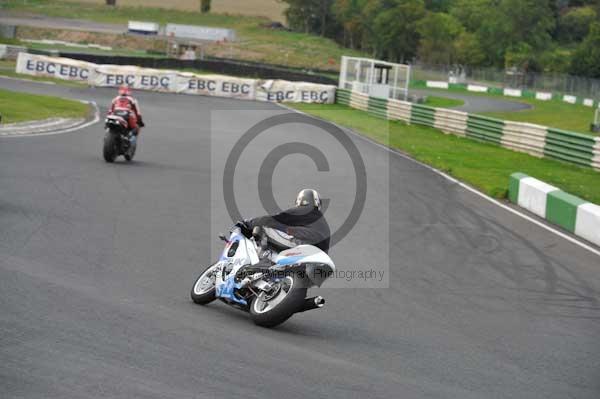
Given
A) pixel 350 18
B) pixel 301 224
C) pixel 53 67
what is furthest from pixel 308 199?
pixel 350 18

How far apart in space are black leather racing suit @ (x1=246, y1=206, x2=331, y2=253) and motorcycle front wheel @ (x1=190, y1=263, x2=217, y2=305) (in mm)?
873

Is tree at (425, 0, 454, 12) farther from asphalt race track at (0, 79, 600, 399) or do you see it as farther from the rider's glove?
the rider's glove

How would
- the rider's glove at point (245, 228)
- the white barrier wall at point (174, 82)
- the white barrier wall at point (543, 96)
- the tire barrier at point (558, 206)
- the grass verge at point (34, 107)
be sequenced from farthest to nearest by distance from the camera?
the white barrier wall at point (543, 96), the white barrier wall at point (174, 82), the grass verge at point (34, 107), the tire barrier at point (558, 206), the rider's glove at point (245, 228)

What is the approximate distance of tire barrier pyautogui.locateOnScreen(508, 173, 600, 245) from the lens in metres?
16.0

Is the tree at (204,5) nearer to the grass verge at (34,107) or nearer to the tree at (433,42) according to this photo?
the tree at (433,42)

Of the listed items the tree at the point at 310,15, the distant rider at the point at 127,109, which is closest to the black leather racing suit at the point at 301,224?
the distant rider at the point at 127,109

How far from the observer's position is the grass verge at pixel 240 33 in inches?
3777

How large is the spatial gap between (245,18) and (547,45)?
35.6 m

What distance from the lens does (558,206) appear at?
17.3 metres

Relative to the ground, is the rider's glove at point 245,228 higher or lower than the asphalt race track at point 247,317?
higher

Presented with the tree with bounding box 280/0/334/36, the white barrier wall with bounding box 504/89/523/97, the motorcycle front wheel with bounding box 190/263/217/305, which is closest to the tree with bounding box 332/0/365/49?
the tree with bounding box 280/0/334/36

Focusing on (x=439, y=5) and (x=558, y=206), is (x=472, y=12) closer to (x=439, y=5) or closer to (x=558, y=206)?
(x=439, y=5)

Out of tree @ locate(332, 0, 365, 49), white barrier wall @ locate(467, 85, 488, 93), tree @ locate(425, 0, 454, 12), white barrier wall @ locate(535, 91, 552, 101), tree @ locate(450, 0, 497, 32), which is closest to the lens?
white barrier wall @ locate(535, 91, 552, 101)

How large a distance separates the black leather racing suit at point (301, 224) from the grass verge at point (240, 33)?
82.3 m
